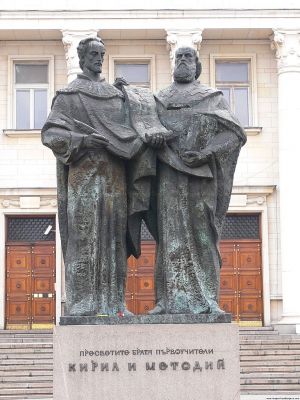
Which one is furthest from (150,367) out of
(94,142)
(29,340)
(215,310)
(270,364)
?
(29,340)

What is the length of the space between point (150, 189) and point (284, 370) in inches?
554

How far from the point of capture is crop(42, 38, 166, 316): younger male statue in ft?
26.8

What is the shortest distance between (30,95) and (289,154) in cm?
791

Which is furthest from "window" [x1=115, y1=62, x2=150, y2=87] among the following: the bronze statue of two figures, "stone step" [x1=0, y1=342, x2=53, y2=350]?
the bronze statue of two figures

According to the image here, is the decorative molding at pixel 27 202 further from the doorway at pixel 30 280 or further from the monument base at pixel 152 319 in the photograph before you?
the monument base at pixel 152 319

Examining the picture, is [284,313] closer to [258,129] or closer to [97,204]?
[258,129]

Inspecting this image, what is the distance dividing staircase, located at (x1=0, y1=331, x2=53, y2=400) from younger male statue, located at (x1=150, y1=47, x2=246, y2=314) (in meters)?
11.2

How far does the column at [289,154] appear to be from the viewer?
30.3m

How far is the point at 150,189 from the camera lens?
8406 mm

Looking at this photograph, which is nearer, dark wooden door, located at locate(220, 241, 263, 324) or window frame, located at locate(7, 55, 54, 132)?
dark wooden door, located at locate(220, 241, 263, 324)

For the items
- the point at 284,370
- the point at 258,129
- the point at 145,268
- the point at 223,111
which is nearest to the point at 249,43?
the point at 258,129

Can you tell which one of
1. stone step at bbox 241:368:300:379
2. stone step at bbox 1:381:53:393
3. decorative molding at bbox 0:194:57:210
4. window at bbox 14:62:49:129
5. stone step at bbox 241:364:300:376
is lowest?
stone step at bbox 1:381:53:393

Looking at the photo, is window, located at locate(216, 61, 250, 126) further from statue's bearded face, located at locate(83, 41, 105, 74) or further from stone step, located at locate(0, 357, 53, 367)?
statue's bearded face, located at locate(83, 41, 105, 74)

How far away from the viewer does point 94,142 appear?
26.8 feet
